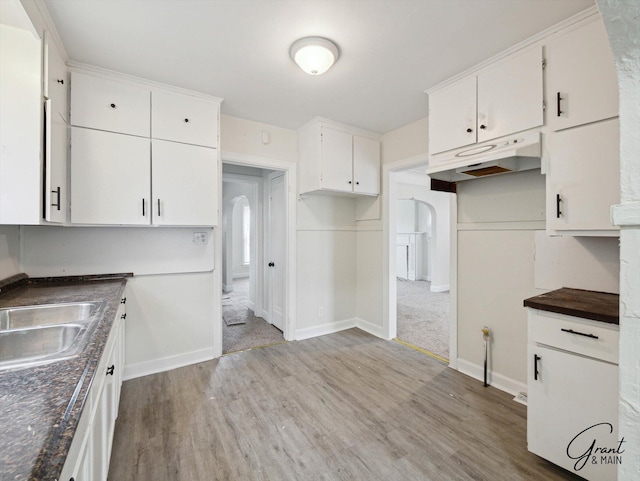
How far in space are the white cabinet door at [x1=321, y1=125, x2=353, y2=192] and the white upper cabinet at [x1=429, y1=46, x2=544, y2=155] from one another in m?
1.08

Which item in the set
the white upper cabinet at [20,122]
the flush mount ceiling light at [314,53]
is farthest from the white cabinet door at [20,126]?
the flush mount ceiling light at [314,53]

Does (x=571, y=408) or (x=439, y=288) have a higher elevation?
(x=571, y=408)

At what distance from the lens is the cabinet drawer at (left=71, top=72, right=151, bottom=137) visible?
2.17 m

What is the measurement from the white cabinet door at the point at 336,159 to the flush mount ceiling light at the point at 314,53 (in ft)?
3.80

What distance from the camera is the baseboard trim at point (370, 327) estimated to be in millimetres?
3649

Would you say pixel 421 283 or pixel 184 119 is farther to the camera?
pixel 421 283

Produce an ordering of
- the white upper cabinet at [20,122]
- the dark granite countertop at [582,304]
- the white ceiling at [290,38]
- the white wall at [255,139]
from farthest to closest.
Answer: the white wall at [255,139]
the white ceiling at [290,38]
the white upper cabinet at [20,122]
the dark granite countertop at [582,304]

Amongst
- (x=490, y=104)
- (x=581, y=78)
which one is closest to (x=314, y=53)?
(x=490, y=104)

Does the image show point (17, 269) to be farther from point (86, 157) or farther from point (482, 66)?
point (482, 66)

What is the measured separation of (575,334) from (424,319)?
3027mm

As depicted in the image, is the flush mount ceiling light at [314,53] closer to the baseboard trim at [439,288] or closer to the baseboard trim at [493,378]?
the baseboard trim at [493,378]

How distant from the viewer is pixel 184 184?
256cm

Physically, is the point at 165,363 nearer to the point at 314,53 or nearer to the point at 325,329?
the point at 325,329

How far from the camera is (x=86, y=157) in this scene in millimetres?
2189
